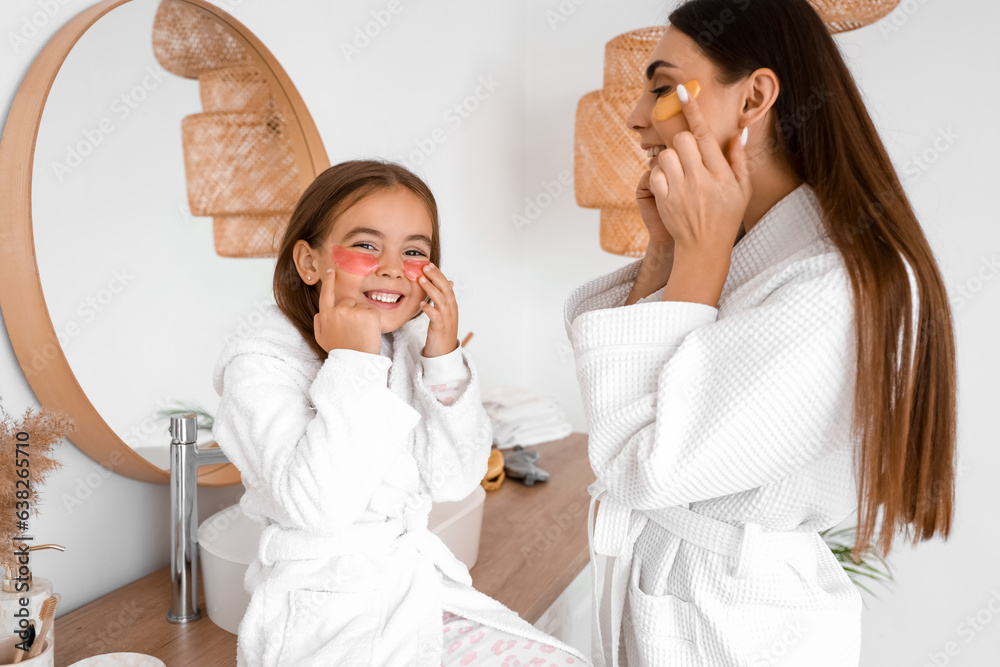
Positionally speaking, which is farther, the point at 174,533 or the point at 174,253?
the point at 174,253

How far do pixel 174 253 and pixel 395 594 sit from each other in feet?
2.28

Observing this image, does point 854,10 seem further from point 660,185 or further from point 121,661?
point 121,661

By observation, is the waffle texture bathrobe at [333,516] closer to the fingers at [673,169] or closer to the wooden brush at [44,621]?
Answer: the wooden brush at [44,621]

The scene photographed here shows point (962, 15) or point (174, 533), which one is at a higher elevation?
point (962, 15)

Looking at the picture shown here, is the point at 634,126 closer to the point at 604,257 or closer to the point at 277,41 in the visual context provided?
the point at 277,41

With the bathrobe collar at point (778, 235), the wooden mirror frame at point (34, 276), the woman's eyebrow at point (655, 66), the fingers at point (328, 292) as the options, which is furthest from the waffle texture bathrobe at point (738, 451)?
the wooden mirror frame at point (34, 276)

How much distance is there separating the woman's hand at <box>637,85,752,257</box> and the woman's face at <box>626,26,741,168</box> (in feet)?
0.10

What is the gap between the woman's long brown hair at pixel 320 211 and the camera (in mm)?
1019

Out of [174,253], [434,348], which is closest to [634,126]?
[434,348]

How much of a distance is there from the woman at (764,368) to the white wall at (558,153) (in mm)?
840

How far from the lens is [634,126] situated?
96 cm

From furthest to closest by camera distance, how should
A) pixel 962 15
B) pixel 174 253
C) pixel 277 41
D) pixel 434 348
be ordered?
1. pixel 962 15
2. pixel 277 41
3. pixel 174 253
4. pixel 434 348

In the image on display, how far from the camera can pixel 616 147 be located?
6.85ft

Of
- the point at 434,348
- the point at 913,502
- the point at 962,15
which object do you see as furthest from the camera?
the point at 962,15
